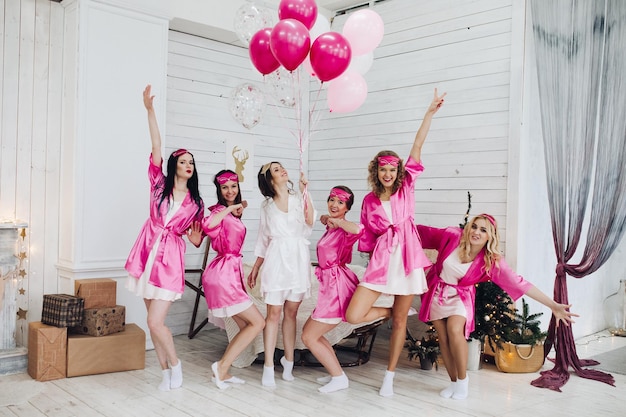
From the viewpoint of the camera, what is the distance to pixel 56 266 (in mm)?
4598

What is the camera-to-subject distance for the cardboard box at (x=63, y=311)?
156 inches

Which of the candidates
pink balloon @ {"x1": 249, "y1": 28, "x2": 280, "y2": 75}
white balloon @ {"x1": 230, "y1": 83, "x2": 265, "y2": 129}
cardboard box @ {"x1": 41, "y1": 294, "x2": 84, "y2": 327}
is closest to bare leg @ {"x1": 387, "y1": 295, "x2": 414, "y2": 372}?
white balloon @ {"x1": 230, "y1": 83, "x2": 265, "y2": 129}

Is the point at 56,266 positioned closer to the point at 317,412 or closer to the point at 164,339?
the point at 164,339

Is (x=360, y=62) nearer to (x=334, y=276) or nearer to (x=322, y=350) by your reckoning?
(x=334, y=276)

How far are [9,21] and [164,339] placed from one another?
259 cm

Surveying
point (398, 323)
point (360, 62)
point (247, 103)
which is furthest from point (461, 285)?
point (247, 103)

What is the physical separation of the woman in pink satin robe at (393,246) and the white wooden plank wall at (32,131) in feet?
7.96

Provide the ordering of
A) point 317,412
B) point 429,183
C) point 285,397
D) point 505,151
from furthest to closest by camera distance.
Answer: point 429,183 < point 505,151 < point 285,397 < point 317,412

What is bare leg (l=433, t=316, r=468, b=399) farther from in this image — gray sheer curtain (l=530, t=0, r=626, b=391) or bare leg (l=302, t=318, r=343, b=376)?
gray sheer curtain (l=530, t=0, r=626, b=391)

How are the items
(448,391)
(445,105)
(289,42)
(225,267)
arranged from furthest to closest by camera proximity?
(445,105) → (225,267) → (448,391) → (289,42)

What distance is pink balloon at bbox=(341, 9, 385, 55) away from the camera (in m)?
3.88

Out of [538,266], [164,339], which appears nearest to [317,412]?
[164,339]

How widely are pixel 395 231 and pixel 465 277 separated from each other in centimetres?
52

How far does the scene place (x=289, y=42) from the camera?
3357 millimetres
